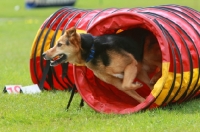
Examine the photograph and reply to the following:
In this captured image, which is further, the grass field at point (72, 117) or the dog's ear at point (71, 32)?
the dog's ear at point (71, 32)

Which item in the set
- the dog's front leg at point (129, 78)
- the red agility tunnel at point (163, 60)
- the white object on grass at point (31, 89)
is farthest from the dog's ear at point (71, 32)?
the white object on grass at point (31, 89)

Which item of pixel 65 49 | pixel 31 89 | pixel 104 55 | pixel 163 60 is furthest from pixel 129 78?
pixel 31 89

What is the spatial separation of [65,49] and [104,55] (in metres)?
0.58

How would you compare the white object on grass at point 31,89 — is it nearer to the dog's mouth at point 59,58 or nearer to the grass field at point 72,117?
the grass field at point 72,117

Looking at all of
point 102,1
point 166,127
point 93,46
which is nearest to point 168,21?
point 93,46

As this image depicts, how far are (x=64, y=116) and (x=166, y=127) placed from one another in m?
1.62

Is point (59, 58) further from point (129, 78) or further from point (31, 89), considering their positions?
point (31, 89)

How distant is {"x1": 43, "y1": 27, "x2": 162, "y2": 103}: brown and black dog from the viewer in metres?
7.55

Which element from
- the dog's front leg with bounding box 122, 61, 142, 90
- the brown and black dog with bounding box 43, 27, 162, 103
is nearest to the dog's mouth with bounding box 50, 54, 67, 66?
the brown and black dog with bounding box 43, 27, 162, 103

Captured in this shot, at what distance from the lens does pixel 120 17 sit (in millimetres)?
7793

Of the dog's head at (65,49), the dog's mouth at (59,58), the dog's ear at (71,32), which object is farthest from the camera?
the dog's mouth at (59,58)

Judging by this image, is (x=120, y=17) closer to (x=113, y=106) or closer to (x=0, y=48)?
(x=113, y=106)

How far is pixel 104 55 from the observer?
7652mm

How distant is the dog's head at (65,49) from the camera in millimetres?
7508
